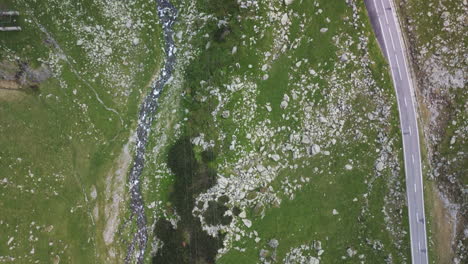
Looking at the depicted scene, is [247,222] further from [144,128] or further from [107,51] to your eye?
[107,51]

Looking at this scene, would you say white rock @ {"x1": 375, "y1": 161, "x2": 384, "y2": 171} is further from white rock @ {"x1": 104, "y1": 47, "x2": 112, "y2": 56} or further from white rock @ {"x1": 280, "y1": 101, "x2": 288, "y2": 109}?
white rock @ {"x1": 104, "y1": 47, "x2": 112, "y2": 56}

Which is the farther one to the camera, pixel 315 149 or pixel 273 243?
Result: pixel 315 149

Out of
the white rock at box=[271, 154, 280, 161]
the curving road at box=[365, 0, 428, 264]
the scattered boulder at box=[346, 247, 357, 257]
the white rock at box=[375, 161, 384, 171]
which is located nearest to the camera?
the scattered boulder at box=[346, 247, 357, 257]

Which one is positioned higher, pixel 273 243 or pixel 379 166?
pixel 379 166

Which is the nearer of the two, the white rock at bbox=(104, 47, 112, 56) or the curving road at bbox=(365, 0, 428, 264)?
the curving road at bbox=(365, 0, 428, 264)

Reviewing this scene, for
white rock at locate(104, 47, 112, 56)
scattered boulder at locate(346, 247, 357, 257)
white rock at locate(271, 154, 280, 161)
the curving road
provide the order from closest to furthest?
scattered boulder at locate(346, 247, 357, 257)
the curving road
white rock at locate(271, 154, 280, 161)
white rock at locate(104, 47, 112, 56)

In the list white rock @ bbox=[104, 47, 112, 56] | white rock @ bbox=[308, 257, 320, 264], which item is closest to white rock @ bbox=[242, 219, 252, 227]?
white rock @ bbox=[308, 257, 320, 264]

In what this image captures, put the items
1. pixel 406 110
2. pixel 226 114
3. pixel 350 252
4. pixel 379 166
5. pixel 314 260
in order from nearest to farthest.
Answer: pixel 350 252, pixel 314 260, pixel 379 166, pixel 406 110, pixel 226 114

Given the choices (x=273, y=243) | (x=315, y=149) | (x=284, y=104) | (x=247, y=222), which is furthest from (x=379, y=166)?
(x=247, y=222)

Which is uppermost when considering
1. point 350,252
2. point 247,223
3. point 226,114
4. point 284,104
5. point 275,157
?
point 284,104
